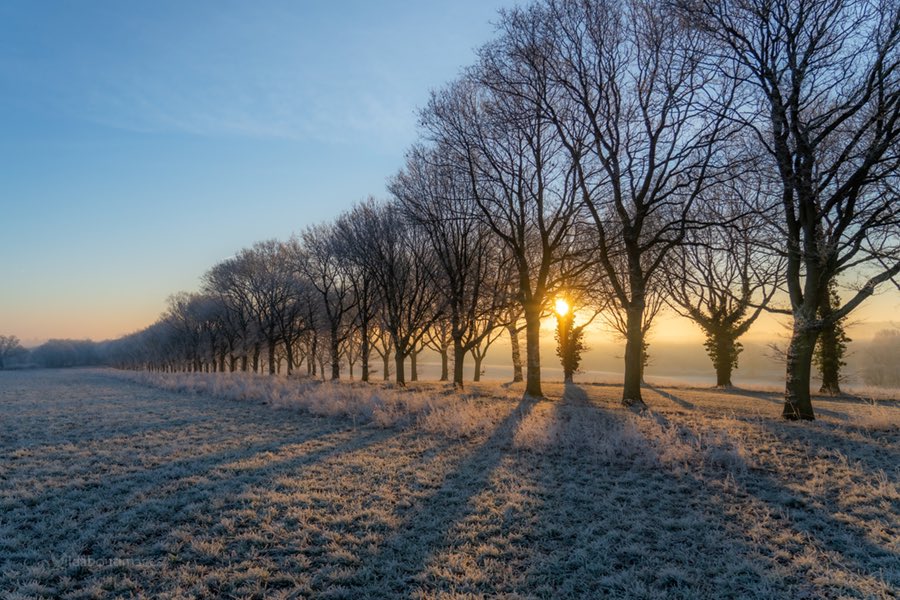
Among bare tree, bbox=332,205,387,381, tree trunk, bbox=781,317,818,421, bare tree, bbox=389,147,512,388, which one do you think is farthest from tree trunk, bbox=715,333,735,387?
bare tree, bbox=332,205,387,381

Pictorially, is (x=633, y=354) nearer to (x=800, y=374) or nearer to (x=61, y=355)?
(x=800, y=374)

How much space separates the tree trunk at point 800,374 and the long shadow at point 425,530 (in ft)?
29.6

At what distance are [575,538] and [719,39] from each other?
14.2 meters

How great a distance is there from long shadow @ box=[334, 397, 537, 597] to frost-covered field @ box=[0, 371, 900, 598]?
0.03 m

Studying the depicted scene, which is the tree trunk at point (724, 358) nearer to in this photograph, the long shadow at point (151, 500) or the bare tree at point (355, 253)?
the bare tree at point (355, 253)

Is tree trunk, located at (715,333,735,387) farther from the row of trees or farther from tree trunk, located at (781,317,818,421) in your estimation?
tree trunk, located at (781,317,818,421)

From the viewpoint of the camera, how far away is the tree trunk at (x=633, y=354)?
51.1ft

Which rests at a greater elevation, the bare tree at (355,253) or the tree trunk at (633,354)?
the bare tree at (355,253)

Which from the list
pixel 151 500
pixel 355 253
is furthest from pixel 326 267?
pixel 151 500

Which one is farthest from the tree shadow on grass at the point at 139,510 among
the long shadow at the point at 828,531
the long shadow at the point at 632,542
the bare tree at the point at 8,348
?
the bare tree at the point at 8,348

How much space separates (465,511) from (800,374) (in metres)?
11.5

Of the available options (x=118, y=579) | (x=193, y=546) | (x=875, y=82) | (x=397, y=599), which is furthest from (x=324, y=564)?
(x=875, y=82)

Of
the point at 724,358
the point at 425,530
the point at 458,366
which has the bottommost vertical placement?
the point at 425,530

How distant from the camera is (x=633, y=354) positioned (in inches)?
626
